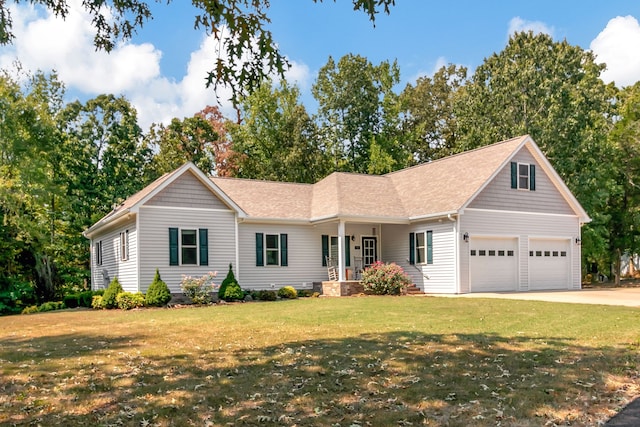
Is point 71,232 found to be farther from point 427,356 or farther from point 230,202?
point 427,356

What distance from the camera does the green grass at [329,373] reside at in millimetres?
5000

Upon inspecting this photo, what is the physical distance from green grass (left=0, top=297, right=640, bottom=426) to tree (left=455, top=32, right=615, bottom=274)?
19.5 m

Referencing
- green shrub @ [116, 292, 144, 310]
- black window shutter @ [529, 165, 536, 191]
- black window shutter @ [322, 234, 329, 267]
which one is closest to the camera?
green shrub @ [116, 292, 144, 310]

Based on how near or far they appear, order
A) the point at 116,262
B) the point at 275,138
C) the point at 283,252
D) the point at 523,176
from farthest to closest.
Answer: the point at 275,138
the point at 523,176
the point at 283,252
the point at 116,262

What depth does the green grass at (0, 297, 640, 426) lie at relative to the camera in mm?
5000

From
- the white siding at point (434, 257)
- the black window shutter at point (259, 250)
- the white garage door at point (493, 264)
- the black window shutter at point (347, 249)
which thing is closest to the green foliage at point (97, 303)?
the black window shutter at point (259, 250)

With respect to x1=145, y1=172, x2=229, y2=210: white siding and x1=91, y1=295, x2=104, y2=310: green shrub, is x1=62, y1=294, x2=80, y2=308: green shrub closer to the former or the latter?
x1=91, y1=295, x2=104, y2=310: green shrub

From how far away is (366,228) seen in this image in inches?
953

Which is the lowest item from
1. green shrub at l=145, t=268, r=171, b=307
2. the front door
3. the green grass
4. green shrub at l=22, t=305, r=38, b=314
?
→ green shrub at l=22, t=305, r=38, b=314

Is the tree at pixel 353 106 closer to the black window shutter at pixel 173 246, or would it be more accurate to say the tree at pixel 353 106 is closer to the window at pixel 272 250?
the window at pixel 272 250

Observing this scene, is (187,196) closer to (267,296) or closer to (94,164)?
(267,296)

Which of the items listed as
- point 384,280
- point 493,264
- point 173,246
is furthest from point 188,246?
point 493,264

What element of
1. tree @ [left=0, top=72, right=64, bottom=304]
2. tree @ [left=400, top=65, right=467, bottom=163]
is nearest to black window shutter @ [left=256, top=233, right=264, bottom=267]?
tree @ [left=0, top=72, right=64, bottom=304]

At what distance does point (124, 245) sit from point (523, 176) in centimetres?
1633
